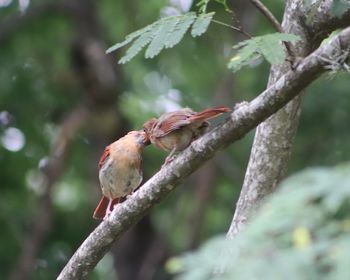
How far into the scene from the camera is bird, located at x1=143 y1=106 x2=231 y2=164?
5.31m

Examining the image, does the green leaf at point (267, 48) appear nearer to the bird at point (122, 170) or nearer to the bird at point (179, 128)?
the bird at point (179, 128)

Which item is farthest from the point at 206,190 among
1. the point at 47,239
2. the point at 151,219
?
the point at 47,239

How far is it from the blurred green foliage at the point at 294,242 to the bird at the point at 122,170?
12.7 ft

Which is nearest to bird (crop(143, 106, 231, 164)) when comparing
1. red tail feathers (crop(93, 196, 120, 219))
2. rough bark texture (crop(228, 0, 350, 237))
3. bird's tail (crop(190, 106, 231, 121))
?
bird's tail (crop(190, 106, 231, 121))

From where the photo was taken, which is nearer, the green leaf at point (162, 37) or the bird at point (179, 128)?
the green leaf at point (162, 37)

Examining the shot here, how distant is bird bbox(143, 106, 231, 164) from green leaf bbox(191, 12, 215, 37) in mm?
413

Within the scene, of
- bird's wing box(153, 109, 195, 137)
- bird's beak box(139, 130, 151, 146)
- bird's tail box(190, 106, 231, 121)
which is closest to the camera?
bird's tail box(190, 106, 231, 121)

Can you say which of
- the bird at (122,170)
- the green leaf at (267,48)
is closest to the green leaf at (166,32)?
the green leaf at (267,48)

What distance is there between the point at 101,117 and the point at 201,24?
6690 millimetres

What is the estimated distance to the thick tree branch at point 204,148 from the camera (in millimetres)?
4594

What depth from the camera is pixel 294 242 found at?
284 cm

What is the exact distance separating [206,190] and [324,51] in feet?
21.0

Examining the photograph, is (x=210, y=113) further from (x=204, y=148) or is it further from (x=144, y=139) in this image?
(x=144, y=139)

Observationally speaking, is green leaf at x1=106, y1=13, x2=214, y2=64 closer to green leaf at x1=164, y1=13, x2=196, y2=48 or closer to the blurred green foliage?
green leaf at x1=164, y1=13, x2=196, y2=48
